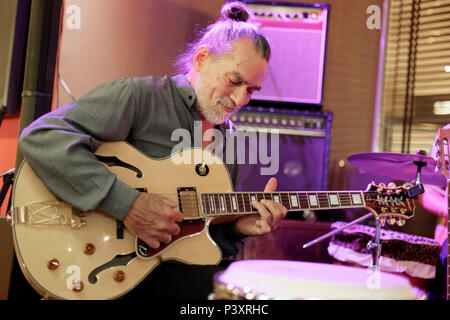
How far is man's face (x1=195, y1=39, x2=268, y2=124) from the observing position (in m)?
1.83

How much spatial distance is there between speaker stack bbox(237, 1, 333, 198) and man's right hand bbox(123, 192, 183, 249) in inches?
46.8

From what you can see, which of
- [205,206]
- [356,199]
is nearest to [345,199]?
[356,199]

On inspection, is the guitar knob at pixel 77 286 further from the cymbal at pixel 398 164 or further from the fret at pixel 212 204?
the cymbal at pixel 398 164

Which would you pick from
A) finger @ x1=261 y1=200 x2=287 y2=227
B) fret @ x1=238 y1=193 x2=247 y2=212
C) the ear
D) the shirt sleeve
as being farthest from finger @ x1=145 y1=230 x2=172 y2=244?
the ear

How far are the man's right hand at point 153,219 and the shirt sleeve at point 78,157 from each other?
0.03m

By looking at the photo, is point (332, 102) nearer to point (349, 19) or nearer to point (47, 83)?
point (349, 19)

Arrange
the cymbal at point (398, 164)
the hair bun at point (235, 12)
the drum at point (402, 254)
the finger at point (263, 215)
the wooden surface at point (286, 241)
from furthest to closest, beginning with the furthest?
the wooden surface at point (286, 241) < the drum at point (402, 254) < the cymbal at point (398, 164) < the hair bun at point (235, 12) < the finger at point (263, 215)

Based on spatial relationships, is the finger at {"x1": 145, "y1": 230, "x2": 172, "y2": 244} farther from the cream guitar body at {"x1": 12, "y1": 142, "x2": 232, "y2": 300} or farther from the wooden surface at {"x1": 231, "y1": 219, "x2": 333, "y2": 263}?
the wooden surface at {"x1": 231, "y1": 219, "x2": 333, "y2": 263}

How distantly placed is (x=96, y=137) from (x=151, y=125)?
24cm

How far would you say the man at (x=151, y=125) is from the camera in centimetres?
146

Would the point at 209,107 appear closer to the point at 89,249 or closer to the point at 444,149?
the point at 89,249

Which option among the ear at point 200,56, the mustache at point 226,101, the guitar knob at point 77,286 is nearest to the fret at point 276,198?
the mustache at point 226,101
